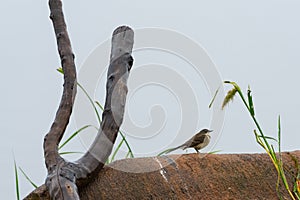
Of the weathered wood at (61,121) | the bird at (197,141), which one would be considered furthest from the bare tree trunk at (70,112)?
the bird at (197,141)

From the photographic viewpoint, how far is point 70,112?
0.97 metres

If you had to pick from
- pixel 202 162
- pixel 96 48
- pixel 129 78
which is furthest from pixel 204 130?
pixel 96 48

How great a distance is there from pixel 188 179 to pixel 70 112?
0.93 feet

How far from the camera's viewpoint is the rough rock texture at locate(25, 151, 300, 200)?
3.14 ft

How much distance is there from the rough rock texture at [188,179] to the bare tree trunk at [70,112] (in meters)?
0.04

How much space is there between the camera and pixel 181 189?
0.98 m

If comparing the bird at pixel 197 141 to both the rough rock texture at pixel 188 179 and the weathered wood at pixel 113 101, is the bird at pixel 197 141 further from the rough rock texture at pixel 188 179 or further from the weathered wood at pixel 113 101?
the weathered wood at pixel 113 101

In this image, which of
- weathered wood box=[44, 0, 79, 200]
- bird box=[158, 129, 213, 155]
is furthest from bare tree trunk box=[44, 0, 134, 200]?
bird box=[158, 129, 213, 155]

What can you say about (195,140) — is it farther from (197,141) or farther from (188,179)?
(188,179)

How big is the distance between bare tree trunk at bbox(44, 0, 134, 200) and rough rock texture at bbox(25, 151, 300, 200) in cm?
4

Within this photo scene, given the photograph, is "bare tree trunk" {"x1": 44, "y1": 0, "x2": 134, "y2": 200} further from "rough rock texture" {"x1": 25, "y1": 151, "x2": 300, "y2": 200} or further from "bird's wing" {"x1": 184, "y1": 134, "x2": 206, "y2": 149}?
"bird's wing" {"x1": 184, "y1": 134, "x2": 206, "y2": 149}

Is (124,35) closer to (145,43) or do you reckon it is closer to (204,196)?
(145,43)

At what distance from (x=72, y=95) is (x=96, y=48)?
0.52 ft

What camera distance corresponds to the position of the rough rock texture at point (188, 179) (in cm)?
96
